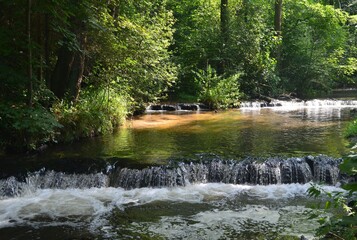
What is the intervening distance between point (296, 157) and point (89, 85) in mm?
7385

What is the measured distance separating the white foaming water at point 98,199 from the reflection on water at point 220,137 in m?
1.18

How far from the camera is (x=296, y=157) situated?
926 cm

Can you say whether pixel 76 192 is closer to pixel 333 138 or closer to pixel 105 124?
pixel 105 124

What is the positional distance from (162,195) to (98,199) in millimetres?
1225

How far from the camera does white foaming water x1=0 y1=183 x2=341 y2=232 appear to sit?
6.75 meters

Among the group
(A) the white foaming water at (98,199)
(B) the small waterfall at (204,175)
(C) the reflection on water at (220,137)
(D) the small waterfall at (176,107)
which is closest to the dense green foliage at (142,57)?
(D) the small waterfall at (176,107)

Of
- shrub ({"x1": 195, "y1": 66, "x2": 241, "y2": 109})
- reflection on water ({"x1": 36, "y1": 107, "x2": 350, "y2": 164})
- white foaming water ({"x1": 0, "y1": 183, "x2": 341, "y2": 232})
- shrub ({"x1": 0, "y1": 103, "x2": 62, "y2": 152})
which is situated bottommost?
white foaming water ({"x1": 0, "y1": 183, "x2": 341, "y2": 232})

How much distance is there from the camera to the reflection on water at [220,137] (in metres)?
9.95

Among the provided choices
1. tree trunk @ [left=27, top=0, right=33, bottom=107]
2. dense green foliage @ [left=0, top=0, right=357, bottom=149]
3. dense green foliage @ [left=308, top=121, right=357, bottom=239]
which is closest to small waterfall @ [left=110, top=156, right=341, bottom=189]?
dense green foliage @ [left=0, top=0, right=357, bottom=149]

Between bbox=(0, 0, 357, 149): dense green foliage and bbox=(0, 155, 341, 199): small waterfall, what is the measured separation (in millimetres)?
1207

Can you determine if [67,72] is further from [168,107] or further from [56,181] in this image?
[168,107]

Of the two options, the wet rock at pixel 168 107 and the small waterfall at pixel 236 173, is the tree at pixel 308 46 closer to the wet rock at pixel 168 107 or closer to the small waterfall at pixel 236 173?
the wet rock at pixel 168 107

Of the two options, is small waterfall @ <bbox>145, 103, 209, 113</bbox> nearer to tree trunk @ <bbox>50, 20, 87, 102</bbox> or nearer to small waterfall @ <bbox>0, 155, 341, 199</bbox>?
tree trunk @ <bbox>50, 20, 87, 102</bbox>

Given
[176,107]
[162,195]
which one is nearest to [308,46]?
[176,107]
